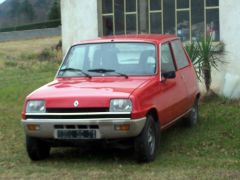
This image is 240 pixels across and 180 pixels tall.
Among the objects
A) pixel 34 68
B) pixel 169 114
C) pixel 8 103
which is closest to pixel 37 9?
pixel 34 68

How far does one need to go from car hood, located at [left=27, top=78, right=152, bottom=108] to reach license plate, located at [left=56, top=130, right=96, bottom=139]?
1.04ft

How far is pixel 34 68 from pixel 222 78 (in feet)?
51.1

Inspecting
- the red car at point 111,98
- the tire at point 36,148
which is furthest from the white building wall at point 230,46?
the tire at point 36,148

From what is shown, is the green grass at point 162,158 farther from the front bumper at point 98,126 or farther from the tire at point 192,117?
the front bumper at point 98,126

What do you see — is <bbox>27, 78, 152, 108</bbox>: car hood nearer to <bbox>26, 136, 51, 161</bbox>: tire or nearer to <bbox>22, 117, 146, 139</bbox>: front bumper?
<bbox>22, 117, 146, 139</bbox>: front bumper

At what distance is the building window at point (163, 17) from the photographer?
14.4m

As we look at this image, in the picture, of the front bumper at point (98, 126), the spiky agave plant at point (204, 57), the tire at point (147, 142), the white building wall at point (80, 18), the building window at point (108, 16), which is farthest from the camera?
the building window at point (108, 16)

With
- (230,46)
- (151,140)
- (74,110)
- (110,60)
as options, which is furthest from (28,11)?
(74,110)

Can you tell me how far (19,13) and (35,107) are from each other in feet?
292

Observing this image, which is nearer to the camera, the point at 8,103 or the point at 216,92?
the point at 216,92

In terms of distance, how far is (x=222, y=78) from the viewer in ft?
46.0

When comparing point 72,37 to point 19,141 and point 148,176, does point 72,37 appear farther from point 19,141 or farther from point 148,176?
point 148,176

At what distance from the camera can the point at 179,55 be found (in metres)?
10.5

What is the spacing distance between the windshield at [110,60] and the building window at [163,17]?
4.89m
